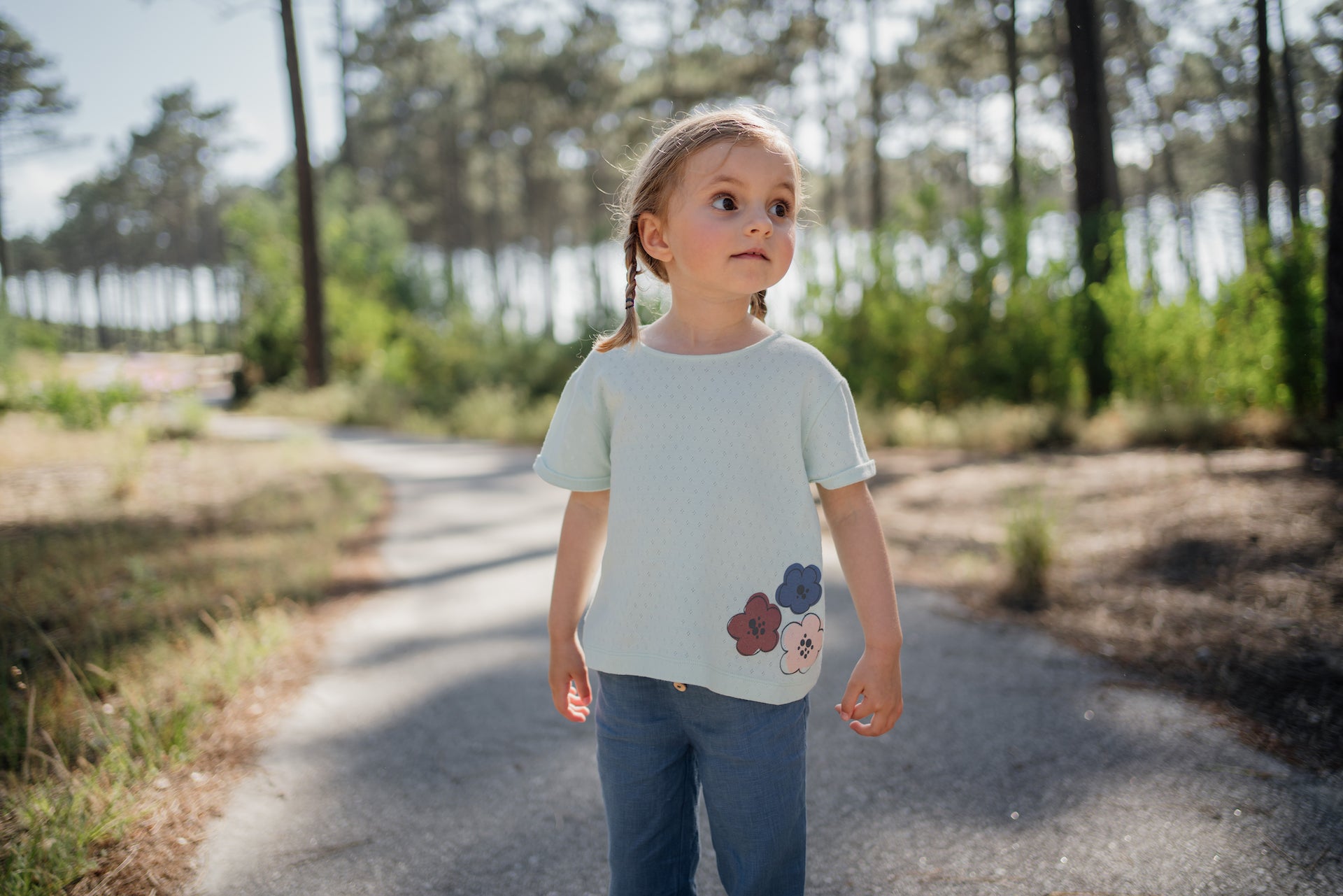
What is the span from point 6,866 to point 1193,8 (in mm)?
23883

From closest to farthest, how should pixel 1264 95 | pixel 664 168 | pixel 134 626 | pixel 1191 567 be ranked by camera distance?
pixel 664 168
pixel 134 626
pixel 1191 567
pixel 1264 95

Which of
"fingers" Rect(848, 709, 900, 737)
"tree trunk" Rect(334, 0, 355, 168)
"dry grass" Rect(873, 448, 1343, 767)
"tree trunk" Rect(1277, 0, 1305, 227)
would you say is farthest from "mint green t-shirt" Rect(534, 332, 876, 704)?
"tree trunk" Rect(334, 0, 355, 168)

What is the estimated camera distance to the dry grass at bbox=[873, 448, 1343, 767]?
2.84 m

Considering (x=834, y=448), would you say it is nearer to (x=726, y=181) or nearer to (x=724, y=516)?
(x=724, y=516)

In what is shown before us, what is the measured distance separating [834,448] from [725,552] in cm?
28

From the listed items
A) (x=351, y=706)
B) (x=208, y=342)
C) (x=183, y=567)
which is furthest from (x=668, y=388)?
(x=208, y=342)

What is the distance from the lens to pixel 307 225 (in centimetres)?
1675

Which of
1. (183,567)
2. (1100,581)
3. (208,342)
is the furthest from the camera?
(208,342)

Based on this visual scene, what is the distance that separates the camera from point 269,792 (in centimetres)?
242

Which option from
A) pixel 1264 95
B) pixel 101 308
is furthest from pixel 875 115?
pixel 101 308

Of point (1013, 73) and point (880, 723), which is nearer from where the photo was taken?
point (880, 723)

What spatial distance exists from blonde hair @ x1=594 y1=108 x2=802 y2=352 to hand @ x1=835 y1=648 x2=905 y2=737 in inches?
30.1

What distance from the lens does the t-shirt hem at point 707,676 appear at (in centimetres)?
146

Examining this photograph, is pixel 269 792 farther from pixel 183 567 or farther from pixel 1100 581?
pixel 1100 581
